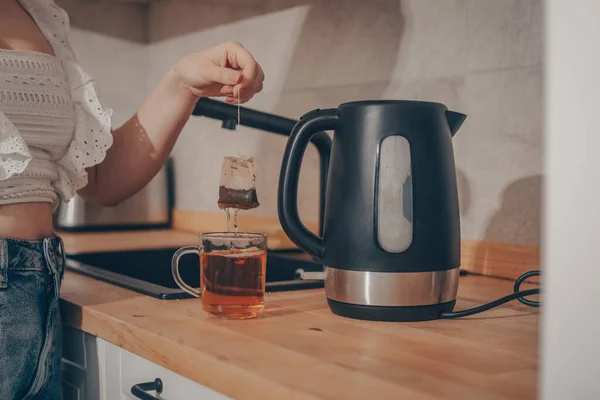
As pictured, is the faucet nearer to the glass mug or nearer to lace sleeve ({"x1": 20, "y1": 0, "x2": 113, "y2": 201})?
lace sleeve ({"x1": 20, "y1": 0, "x2": 113, "y2": 201})

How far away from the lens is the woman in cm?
90

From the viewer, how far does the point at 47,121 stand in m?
0.97

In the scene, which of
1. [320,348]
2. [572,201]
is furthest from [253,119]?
→ [572,201]

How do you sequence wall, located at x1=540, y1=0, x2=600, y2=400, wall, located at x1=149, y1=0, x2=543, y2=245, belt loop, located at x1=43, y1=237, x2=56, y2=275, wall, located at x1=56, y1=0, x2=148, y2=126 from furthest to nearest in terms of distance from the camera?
wall, located at x1=56, y1=0, x2=148, y2=126
wall, located at x1=149, y1=0, x2=543, y2=245
belt loop, located at x1=43, y1=237, x2=56, y2=275
wall, located at x1=540, y1=0, x2=600, y2=400

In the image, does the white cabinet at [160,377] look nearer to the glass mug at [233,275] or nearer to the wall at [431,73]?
the glass mug at [233,275]

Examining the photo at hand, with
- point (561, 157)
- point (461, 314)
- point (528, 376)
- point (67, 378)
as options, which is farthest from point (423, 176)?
point (67, 378)

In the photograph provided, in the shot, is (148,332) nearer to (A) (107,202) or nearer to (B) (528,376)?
(B) (528,376)

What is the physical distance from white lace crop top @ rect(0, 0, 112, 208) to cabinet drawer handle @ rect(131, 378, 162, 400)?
11.1 inches

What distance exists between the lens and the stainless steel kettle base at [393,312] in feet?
2.73

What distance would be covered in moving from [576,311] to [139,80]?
1874mm

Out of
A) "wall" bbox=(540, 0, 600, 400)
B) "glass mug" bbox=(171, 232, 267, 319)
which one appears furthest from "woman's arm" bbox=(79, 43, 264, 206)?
"wall" bbox=(540, 0, 600, 400)

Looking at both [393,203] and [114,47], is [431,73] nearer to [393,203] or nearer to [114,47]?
[393,203]

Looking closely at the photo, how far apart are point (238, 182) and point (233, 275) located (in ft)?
0.38

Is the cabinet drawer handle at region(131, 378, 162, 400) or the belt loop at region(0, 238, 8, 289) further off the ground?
the belt loop at region(0, 238, 8, 289)
